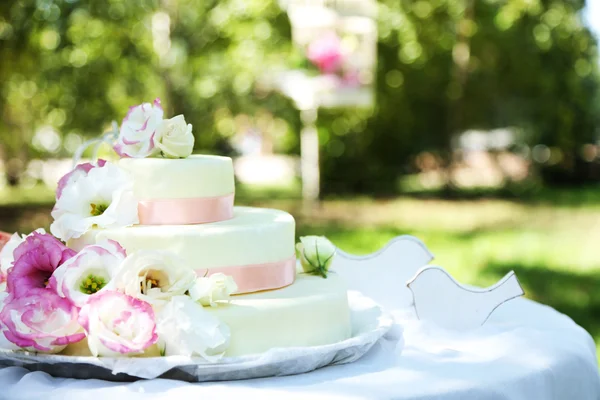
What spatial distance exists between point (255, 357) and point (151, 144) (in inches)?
29.9

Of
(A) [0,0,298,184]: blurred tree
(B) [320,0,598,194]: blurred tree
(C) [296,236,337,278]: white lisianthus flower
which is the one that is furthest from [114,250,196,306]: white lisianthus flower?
(B) [320,0,598,194]: blurred tree

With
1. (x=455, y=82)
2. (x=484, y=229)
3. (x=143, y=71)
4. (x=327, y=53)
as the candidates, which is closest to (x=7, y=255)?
(x=484, y=229)

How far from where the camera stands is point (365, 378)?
198 cm

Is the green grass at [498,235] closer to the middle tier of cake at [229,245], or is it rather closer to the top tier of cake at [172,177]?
the middle tier of cake at [229,245]

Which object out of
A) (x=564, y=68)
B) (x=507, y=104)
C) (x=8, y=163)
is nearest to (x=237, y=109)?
(x=8, y=163)

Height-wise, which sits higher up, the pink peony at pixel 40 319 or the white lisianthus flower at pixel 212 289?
the white lisianthus flower at pixel 212 289

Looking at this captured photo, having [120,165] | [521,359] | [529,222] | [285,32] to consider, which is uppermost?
[285,32]

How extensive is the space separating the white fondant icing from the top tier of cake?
0.32ft

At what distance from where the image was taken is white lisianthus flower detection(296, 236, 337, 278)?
263 centimetres

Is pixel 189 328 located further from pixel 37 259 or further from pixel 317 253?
pixel 317 253

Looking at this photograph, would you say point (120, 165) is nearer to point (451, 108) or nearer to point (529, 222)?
point (529, 222)

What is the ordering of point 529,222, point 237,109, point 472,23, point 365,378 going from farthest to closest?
point 472,23 < point 237,109 < point 529,222 < point 365,378

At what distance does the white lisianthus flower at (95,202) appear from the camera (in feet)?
7.37

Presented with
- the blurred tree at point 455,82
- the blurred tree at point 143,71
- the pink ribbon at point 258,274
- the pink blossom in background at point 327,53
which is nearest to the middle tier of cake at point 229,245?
the pink ribbon at point 258,274
